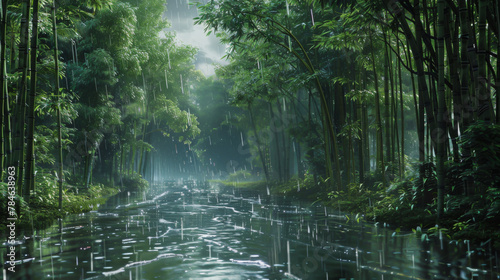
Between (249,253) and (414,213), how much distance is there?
3.28 m

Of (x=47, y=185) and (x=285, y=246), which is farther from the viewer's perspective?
(x=47, y=185)

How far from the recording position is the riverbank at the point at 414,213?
512 cm

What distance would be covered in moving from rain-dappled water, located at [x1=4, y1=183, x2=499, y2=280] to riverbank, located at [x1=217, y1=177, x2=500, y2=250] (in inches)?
9.1

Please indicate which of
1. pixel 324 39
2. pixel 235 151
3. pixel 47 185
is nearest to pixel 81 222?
pixel 47 185

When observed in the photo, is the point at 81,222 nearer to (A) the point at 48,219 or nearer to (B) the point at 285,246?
(A) the point at 48,219

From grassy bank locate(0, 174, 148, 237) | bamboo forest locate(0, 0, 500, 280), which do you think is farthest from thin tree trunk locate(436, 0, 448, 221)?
grassy bank locate(0, 174, 148, 237)

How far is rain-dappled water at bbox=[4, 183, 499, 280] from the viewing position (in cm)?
400

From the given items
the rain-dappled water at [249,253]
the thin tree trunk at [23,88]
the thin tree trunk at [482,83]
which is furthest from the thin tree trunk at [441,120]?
the thin tree trunk at [23,88]

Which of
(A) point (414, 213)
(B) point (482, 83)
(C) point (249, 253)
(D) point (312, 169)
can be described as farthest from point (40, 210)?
(D) point (312, 169)

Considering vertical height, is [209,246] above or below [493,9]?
below

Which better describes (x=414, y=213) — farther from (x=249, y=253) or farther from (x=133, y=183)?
(x=133, y=183)

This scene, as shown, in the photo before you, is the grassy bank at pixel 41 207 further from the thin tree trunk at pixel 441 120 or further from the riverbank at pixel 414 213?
the thin tree trunk at pixel 441 120

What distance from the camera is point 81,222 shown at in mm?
8492

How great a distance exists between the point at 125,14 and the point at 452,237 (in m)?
12.5
